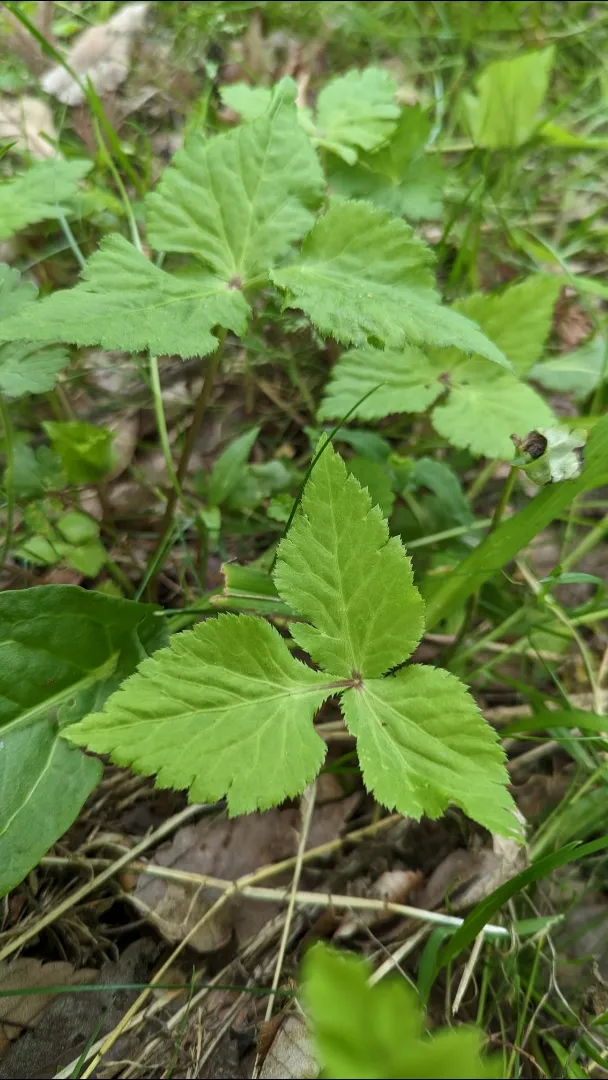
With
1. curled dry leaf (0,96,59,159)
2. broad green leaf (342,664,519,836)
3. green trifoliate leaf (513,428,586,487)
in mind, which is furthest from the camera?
curled dry leaf (0,96,59,159)

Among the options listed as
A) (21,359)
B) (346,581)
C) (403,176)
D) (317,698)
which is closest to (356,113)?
(403,176)

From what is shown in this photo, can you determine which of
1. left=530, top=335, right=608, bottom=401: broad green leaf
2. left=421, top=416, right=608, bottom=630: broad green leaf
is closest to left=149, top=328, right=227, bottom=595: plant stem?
left=421, top=416, right=608, bottom=630: broad green leaf

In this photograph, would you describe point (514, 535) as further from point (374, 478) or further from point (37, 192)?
point (37, 192)

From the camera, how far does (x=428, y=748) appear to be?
992 mm

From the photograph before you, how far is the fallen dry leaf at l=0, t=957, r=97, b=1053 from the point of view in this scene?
1138mm

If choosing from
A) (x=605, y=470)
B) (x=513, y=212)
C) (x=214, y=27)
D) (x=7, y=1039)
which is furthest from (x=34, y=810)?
(x=214, y=27)

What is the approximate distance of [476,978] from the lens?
4.08 feet

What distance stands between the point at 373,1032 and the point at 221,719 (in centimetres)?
52

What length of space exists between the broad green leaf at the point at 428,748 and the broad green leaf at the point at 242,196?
2.72 feet

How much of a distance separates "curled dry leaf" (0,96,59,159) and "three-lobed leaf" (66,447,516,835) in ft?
5.56

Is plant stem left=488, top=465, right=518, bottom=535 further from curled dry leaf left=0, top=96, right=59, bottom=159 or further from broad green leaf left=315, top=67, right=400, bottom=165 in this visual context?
curled dry leaf left=0, top=96, right=59, bottom=159

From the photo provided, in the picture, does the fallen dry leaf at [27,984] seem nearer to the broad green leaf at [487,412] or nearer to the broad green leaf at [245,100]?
the broad green leaf at [487,412]

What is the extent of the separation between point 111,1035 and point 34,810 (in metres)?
0.45

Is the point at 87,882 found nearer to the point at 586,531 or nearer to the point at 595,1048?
the point at 595,1048
